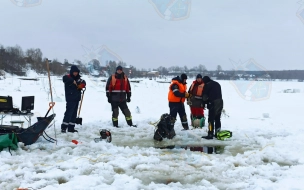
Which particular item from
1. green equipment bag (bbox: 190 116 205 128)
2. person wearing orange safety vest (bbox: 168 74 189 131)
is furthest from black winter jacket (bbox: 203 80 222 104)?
green equipment bag (bbox: 190 116 205 128)

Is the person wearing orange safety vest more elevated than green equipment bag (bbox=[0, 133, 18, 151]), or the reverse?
the person wearing orange safety vest

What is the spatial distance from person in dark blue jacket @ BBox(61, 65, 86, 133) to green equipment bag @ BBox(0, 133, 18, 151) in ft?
6.31

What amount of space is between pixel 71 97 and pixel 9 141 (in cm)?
235

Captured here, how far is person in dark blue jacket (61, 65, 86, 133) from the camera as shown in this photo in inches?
289

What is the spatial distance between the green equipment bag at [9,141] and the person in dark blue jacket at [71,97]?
1.92m

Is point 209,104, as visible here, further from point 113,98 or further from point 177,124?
point 113,98

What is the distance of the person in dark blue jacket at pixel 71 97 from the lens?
733cm

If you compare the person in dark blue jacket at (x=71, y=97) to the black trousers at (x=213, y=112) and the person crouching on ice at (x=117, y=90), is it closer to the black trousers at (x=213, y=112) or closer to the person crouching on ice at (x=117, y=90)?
the person crouching on ice at (x=117, y=90)

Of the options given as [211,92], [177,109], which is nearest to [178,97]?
[177,109]

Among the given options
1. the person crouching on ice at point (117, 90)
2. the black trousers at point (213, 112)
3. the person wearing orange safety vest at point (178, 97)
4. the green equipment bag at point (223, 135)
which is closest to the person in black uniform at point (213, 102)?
the black trousers at point (213, 112)

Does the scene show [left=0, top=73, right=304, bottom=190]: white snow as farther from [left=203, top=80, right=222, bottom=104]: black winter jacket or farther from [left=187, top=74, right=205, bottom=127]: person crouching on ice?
[left=187, top=74, right=205, bottom=127]: person crouching on ice

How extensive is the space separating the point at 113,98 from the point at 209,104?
2.71m

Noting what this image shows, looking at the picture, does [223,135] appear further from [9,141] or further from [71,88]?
[9,141]

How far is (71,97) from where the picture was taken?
7414mm
